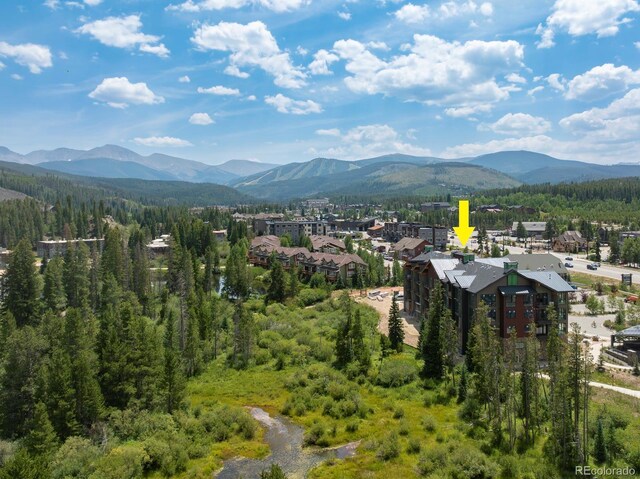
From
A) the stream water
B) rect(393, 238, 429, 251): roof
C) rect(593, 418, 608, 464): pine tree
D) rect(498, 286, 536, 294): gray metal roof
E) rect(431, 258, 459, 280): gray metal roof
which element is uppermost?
rect(431, 258, 459, 280): gray metal roof

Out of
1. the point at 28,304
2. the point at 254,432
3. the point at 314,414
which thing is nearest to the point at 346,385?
the point at 314,414

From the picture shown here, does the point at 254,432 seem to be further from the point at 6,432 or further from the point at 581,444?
the point at 581,444

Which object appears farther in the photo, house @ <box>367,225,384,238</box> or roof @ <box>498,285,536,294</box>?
house @ <box>367,225,384,238</box>

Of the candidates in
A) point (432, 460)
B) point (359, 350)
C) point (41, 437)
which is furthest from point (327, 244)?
point (41, 437)

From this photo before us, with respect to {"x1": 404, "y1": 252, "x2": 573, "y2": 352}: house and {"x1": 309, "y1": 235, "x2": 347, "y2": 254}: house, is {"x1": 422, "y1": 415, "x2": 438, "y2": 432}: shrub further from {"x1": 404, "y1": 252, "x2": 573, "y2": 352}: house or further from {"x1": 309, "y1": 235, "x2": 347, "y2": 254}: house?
{"x1": 309, "y1": 235, "x2": 347, "y2": 254}: house

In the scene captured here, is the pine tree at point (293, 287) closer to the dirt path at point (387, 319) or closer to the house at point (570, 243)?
the dirt path at point (387, 319)

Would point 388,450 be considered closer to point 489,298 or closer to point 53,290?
point 489,298

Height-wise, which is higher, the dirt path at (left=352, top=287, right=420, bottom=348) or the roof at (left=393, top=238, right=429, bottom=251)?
the roof at (left=393, top=238, right=429, bottom=251)

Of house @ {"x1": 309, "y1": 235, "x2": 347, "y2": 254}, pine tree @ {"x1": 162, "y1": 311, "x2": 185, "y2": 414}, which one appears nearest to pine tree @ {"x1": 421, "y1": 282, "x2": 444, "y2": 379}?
pine tree @ {"x1": 162, "y1": 311, "x2": 185, "y2": 414}
